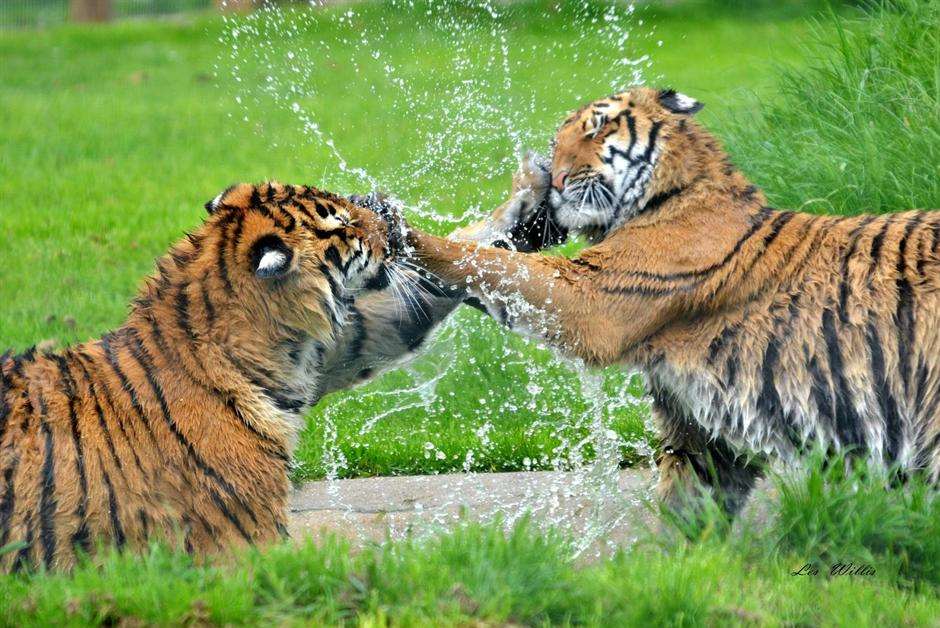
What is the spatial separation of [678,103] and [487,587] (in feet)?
7.46

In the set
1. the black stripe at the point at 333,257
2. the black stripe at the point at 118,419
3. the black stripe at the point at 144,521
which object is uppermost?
the black stripe at the point at 333,257

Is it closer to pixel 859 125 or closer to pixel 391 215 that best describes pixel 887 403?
pixel 391 215

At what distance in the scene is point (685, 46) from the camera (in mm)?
15516

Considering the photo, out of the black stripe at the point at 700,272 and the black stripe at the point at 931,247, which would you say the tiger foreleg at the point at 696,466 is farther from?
the black stripe at the point at 931,247

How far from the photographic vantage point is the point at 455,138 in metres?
10.9

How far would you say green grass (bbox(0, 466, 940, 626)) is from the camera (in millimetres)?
3176

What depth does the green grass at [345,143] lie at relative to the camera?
6113 millimetres

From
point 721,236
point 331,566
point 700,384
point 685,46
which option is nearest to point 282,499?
point 331,566

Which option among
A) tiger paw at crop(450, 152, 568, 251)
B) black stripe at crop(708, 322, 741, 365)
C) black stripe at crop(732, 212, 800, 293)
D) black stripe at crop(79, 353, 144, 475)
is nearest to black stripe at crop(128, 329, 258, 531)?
black stripe at crop(79, 353, 144, 475)

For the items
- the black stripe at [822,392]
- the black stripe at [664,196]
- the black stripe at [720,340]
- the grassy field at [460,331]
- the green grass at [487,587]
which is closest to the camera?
the green grass at [487,587]

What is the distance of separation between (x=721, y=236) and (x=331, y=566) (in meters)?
1.96

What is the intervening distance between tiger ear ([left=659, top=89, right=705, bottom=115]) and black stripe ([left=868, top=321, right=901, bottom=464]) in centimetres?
115

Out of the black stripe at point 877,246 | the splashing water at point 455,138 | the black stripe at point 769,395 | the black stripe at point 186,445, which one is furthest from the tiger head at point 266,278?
the black stripe at point 877,246

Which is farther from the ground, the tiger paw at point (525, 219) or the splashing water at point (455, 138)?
the tiger paw at point (525, 219)
